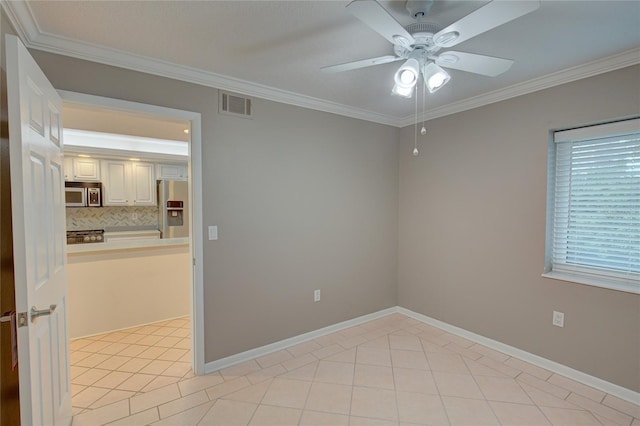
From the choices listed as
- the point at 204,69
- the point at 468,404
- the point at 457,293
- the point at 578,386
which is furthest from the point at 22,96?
the point at 578,386

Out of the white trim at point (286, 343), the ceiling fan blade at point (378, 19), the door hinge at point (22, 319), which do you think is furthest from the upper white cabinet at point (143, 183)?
the ceiling fan blade at point (378, 19)

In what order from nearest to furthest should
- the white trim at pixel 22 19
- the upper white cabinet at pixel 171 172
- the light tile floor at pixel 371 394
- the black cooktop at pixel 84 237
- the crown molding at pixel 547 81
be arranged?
the white trim at pixel 22 19 → the light tile floor at pixel 371 394 → the crown molding at pixel 547 81 → the black cooktop at pixel 84 237 → the upper white cabinet at pixel 171 172

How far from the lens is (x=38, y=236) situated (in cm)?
149

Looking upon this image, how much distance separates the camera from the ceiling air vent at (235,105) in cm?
265

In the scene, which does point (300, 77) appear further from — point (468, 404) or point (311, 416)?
point (468, 404)

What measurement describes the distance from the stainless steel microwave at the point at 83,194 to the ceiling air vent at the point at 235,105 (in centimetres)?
339

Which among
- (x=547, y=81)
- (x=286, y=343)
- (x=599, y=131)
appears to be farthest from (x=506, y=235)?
(x=286, y=343)

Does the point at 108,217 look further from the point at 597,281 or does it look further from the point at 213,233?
the point at 597,281

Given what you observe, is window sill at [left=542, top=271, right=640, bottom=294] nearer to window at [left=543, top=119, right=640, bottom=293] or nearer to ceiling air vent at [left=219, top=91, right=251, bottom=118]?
window at [left=543, top=119, right=640, bottom=293]

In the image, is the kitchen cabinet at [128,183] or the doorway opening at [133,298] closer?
the doorway opening at [133,298]

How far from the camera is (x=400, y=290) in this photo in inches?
157

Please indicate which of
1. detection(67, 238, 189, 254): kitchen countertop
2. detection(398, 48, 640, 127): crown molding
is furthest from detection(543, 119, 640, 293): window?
detection(67, 238, 189, 254): kitchen countertop

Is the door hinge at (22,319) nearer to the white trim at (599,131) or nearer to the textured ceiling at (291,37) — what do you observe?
the textured ceiling at (291,37)

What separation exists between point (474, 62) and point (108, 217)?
5.80 meters
